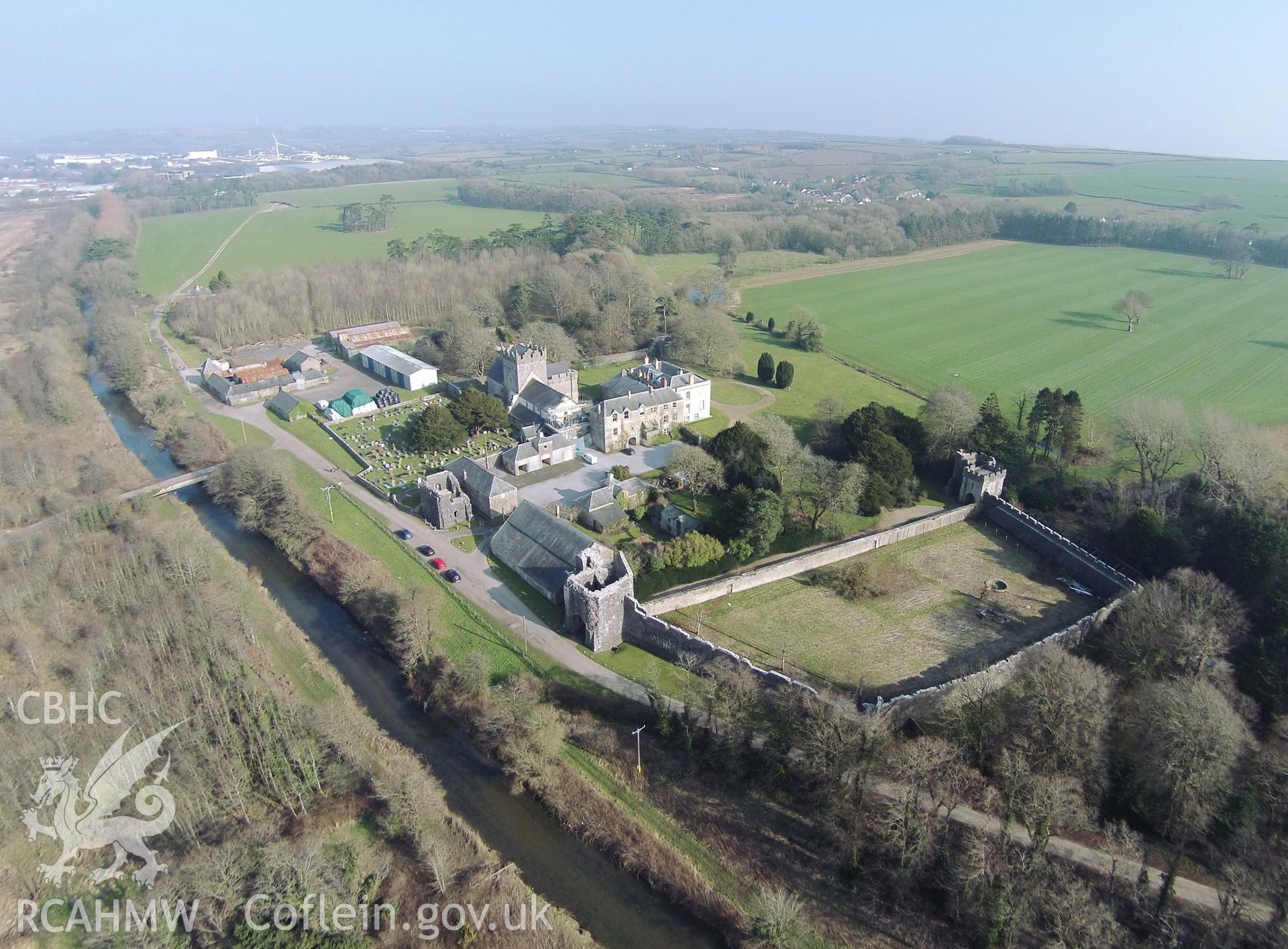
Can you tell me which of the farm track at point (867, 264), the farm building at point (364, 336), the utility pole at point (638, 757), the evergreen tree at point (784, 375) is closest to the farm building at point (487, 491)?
the utility pole at point (638, 757)

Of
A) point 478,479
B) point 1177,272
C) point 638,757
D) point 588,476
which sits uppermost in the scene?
point 1177,272

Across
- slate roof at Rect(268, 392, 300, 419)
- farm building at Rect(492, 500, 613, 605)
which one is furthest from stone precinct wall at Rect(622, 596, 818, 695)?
slate roof at Rect(268, 392, 300, 419)

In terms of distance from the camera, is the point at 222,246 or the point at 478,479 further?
the point at 222,246

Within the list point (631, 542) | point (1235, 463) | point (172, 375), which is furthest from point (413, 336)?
point (1235, 463)

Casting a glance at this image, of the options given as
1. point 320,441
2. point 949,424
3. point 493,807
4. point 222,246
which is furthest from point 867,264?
point 493,807

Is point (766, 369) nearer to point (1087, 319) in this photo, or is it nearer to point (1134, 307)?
point (1087, 319)
